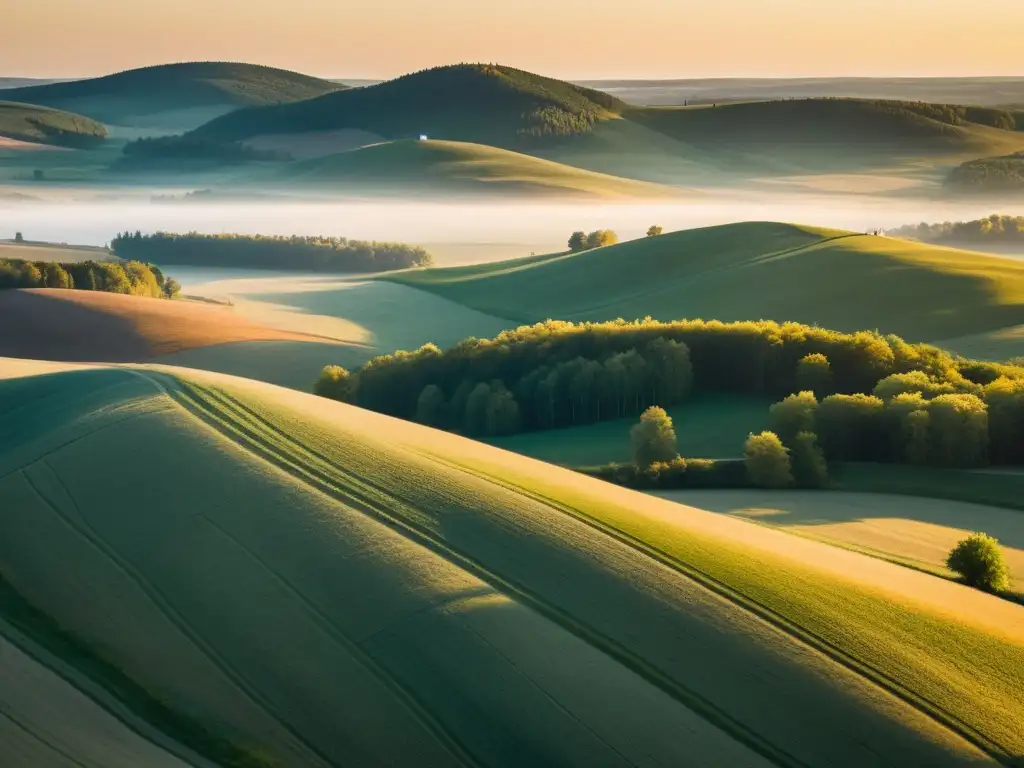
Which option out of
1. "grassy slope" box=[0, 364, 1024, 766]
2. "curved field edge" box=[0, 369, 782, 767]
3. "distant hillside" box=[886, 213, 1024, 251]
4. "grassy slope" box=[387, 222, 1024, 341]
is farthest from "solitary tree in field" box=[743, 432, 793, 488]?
"distant hillside" box=[886, 213, 1024, 251]

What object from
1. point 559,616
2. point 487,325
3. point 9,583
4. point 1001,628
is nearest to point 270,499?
point 9,583

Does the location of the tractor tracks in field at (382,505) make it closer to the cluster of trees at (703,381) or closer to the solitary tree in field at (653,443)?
the solitary tree in field at (653,443)

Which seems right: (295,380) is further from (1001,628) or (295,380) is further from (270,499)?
(1001,628)

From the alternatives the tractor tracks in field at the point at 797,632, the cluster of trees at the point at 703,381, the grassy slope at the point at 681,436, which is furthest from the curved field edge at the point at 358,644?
the cluster of trees at the point at 703,381

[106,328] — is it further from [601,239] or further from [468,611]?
[601,239]

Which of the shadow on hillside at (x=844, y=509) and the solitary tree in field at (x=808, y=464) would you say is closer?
the shadow on hillside at (x=844, y=509)

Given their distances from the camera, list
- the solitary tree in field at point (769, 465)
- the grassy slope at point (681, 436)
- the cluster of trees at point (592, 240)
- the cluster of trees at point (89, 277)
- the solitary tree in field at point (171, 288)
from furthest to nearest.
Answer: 1. the cluster of trees at point (592, 240)
2. the solitary tree in field at point (171, 288)
3. the cluster of trees at point (89, 277)
4. the grassy slope at point (681, 436)
5. the solitary tree in field at point (769, 465)

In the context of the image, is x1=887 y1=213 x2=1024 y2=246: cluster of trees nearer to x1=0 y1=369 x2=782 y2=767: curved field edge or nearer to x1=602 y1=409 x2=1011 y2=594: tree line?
x1=602 y1=409 x2=1011 y2=594: tree line
